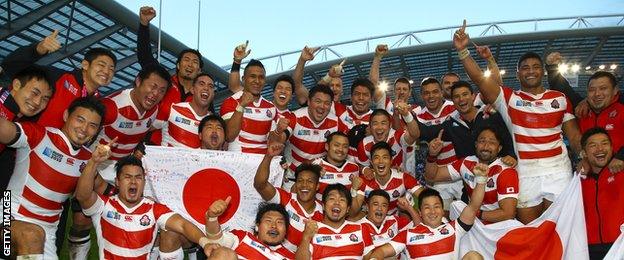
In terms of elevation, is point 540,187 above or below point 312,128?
below

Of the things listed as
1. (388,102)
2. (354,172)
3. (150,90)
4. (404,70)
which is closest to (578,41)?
(404,70)

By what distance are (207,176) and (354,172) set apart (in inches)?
70.1

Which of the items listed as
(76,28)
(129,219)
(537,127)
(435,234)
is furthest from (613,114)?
(76,28)

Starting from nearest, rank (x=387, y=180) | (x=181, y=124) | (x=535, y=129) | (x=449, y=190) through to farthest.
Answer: (x=535, y=129)
(x=181, y=124)
(x=387, y=180)
(x=449, y=190)

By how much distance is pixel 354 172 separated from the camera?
698 cm

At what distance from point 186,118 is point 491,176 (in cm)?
350

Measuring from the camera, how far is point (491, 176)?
20.9ft

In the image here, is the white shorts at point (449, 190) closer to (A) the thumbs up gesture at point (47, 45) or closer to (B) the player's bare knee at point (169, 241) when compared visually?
(B) the player's bare knee at point (169, 241)

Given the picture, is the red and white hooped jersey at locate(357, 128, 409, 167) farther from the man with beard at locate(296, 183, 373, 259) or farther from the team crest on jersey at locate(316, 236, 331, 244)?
the team crest on jersey at locate(316, 236, 331, 244)

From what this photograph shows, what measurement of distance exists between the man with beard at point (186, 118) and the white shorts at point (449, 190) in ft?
10.1

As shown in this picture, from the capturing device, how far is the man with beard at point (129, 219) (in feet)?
17.5

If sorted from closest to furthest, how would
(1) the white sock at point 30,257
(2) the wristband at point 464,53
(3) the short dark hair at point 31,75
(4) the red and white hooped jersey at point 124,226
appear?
(1) the white sock at point 30,257
(3) the short dark hair at point 31,75
(4) the red and white hooped jersey at point 124,226
(2) the wristband at point 464,53

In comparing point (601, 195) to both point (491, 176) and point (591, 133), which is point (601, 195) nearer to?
point (591, 133)

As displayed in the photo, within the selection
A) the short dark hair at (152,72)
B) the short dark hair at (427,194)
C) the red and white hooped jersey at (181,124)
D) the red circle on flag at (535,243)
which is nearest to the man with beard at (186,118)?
the red and white hooped jersey at (181,124)
